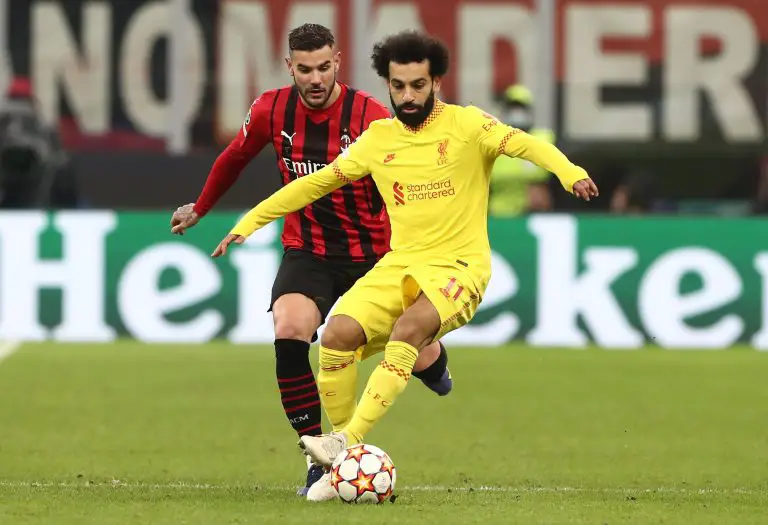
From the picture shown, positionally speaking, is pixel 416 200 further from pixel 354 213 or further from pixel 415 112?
pixel 354 213

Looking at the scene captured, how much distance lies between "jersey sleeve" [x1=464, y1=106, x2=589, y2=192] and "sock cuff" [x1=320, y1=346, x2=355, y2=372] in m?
1.00

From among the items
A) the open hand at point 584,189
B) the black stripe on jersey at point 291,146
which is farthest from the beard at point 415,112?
the open hand at point 584,189

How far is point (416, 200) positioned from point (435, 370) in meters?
1.33

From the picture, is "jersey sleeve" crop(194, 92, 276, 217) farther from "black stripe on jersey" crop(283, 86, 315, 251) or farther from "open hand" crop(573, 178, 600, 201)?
"open hand" crop(573, 178, 600, 201)

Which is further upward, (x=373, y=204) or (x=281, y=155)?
(x=281, y=155)

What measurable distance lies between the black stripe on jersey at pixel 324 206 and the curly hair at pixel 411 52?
60cm

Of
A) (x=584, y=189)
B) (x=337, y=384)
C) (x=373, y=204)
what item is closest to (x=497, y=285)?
(x=373, y=204)

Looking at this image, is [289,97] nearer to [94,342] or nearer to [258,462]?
[258,462]

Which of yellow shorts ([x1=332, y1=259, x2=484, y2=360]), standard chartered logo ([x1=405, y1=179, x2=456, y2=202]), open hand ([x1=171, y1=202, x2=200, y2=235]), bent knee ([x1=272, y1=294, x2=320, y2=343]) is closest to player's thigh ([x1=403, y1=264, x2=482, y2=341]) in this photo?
yellow shorts ([x1=332, y1=259, x2=484, y2=360])

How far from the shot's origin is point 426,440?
10289 mm

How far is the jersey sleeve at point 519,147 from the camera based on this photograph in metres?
7.62

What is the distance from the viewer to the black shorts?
27.2 feet

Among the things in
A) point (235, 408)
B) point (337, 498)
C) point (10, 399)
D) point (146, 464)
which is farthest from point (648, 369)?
point (337, 498)

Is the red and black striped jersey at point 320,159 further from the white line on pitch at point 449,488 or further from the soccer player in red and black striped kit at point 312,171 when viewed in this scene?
the white line on pitch at point 449,488
